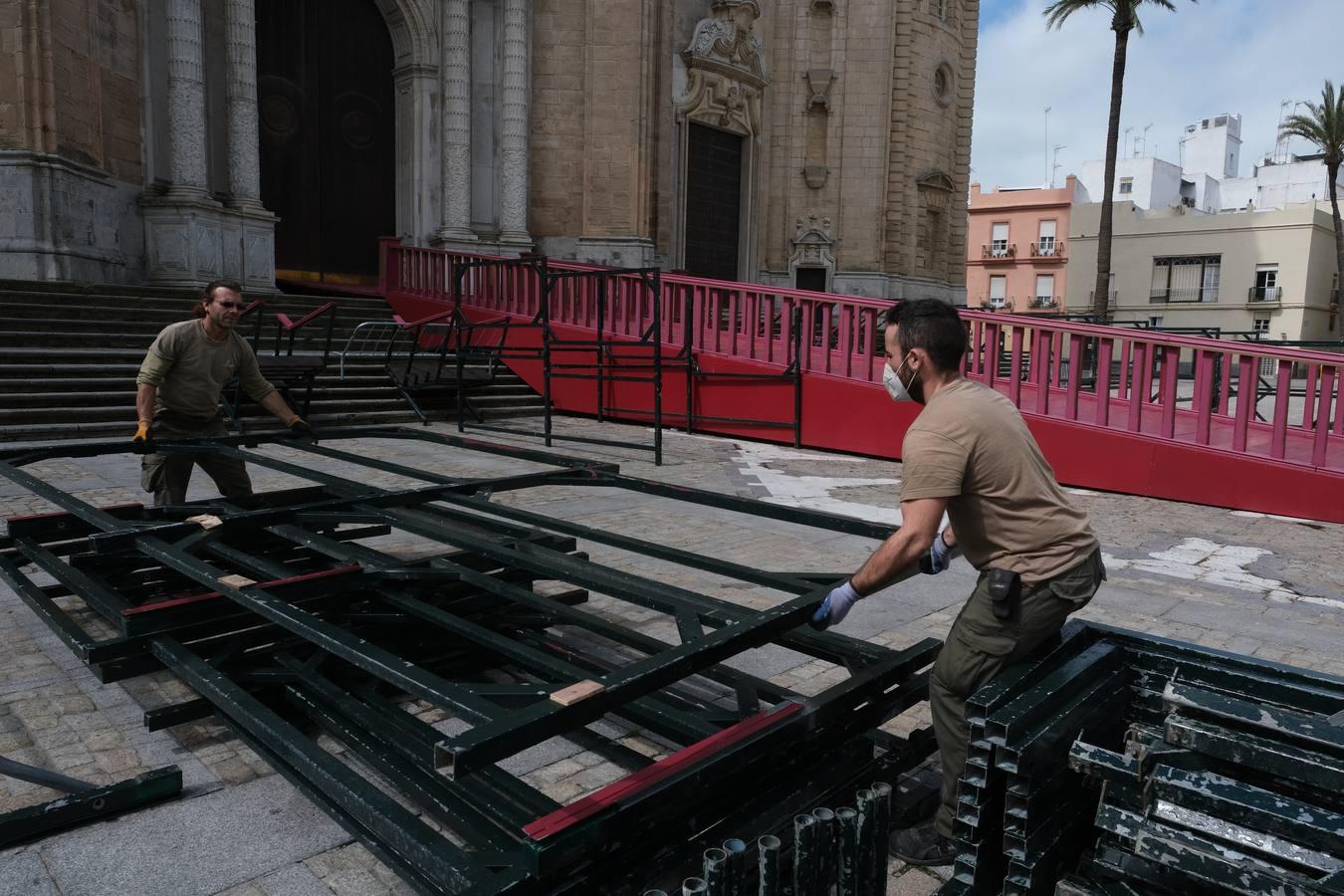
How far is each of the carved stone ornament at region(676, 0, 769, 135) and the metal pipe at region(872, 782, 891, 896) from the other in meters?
22.0

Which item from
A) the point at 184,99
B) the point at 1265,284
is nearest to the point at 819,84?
the point at 184,99

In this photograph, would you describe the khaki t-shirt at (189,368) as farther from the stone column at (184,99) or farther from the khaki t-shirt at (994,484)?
the stone column at (184,99)

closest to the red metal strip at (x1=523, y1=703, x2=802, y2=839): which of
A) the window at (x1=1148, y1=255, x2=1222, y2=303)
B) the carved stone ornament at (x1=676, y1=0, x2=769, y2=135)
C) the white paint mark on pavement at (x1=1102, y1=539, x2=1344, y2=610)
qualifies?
the white paint mark on pavement at (x1=1102, y1=539, x2=1344, y2=610)

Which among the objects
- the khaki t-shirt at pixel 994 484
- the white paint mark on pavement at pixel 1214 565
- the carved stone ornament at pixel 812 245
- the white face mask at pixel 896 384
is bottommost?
the white paint mark on pavement at pixel 1214 565

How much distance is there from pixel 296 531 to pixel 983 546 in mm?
2557

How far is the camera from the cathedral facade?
14.5 meters

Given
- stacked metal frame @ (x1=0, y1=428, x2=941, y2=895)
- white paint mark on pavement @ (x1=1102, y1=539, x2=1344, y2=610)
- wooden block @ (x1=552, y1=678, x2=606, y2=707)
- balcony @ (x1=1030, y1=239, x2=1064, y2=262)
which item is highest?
balcony @ (x1=1030, y1=239, x2=1064, y2=262)

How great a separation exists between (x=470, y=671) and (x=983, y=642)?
86.0 inches

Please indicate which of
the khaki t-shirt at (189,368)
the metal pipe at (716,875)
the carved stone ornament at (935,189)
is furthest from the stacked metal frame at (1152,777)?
the carved stone ornament at (935,189)

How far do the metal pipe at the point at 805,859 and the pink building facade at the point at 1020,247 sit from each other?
53.3 metres

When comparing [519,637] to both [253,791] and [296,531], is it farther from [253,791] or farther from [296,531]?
[253,791]

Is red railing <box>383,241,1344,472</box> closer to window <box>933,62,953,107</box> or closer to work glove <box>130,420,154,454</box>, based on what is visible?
work glove <box>130,420,154,454</box>

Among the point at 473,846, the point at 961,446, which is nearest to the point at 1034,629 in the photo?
the point at 961,446

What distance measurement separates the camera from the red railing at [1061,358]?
27.0 feet
